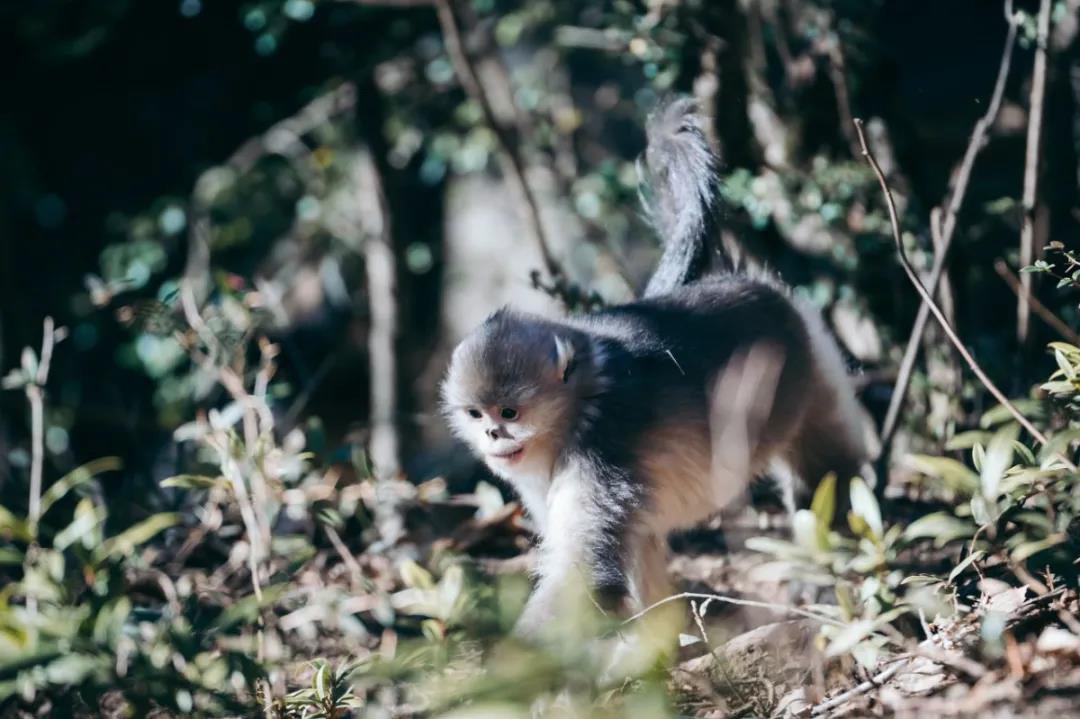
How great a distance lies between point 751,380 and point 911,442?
4.94ft

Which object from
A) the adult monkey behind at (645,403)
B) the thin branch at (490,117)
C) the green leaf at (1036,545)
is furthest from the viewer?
the thin branch at (490,117)

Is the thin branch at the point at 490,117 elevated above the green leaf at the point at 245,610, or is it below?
above

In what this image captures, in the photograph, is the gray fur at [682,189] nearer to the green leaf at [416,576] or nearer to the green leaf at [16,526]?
the green leaf at [416,576]

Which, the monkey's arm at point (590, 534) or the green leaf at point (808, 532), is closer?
the green leaf at point (808, 532)

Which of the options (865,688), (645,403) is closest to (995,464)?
(865,688)

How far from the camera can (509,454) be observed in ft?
12.4

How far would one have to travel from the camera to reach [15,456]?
4.83 metres

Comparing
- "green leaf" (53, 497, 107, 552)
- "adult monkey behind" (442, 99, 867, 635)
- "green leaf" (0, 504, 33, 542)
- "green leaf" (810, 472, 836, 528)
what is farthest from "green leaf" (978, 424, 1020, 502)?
"green leaf" (0, 504, 33, 542)

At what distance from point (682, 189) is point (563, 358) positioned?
106cm

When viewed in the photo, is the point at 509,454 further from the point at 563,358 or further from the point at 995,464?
the point at 995,464

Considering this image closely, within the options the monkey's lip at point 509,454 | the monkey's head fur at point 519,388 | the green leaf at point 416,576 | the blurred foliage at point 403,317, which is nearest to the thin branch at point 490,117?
the blurred foliage at point 403,317

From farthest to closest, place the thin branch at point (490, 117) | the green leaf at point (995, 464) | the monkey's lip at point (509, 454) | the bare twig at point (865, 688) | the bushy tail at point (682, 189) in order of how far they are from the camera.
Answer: the thin branch at point (490, 117) < the bushy tail at point (682, 189) < the monkey's lip at point (509, 454) < the bare twig at point (865, 688) < the green leaf at point (995, 464)

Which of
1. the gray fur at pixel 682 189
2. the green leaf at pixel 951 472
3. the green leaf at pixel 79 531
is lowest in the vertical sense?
the green leaf at pixel 79 531

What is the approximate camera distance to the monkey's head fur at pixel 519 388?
378 centimetres
